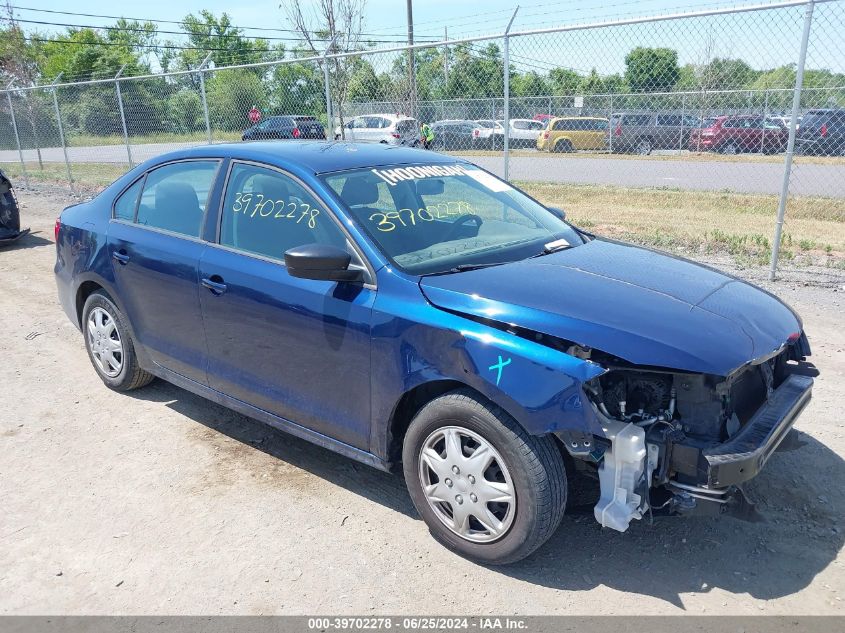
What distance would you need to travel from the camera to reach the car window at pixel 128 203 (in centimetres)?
464

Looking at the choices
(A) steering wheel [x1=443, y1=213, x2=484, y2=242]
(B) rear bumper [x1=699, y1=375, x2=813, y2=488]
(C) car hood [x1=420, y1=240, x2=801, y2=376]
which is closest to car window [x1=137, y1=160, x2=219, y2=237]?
(A) steering wheel [x1=443, y1=213, x2=484, y2=242]

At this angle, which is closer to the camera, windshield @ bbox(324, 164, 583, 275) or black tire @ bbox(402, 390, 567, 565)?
black tire @ bbox(402, 390, 567, 565)

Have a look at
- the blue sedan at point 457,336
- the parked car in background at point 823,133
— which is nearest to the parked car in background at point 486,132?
the parked car in background at point 823,133

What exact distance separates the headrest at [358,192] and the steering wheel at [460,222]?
0.42 meters

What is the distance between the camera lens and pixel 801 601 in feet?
9.11

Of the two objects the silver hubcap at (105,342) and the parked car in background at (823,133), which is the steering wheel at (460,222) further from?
the parked car in background at (823,133)

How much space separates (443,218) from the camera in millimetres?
3721

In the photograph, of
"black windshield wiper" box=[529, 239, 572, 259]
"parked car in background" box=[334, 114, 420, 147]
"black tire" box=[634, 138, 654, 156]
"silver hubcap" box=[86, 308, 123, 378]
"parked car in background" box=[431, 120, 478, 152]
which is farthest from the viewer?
"black tire" box=[634, 138, 654, 156]

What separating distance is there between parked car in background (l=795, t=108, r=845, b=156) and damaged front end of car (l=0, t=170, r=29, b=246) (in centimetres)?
1240

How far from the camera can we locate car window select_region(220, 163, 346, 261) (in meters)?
3.53

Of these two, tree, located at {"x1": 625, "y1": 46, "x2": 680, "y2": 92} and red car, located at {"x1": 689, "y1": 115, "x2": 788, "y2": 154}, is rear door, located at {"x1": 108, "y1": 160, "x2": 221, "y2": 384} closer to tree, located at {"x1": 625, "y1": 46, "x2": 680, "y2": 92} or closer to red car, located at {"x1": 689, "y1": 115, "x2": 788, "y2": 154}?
tree, located at {"x1": 625, "y1": 46, "x2": 680, "y2": 92}

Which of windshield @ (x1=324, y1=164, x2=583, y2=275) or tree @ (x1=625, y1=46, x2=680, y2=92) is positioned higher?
tree @ (x1=625, y1=46, x2=680, y2=92)

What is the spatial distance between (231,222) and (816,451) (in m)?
3.50

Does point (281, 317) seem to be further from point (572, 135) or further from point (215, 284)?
point (572, 135)
